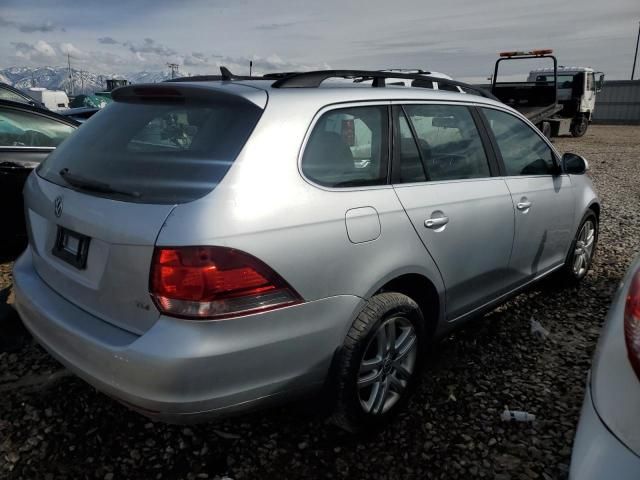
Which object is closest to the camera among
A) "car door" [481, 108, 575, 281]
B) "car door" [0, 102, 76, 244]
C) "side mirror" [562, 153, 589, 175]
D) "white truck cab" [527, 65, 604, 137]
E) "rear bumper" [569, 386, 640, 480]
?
"rear bumper" [569, 386, 640, 480]

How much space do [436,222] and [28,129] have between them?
372cm

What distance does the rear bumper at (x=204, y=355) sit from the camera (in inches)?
67.3

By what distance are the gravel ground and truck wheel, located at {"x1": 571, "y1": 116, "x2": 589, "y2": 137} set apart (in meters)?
18.4

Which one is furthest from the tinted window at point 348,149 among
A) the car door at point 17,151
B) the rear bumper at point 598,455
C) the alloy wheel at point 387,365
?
the car door at point 17,151

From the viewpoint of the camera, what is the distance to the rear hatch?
5.86 feet

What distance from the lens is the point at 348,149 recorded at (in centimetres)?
222

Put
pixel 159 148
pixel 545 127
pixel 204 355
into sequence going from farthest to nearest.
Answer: pixel 545 127
pixel 159 148
pixel 204 355

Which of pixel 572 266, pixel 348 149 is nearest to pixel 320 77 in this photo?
pixel 348 149

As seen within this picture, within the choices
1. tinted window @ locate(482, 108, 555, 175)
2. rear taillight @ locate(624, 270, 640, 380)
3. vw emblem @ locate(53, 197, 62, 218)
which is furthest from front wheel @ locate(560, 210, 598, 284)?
vw emblem @ locate(53, 197, 62, 218)

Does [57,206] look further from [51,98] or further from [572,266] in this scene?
[51,98]

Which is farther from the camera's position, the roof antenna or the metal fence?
the metal fence

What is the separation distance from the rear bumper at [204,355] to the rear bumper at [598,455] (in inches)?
36.6

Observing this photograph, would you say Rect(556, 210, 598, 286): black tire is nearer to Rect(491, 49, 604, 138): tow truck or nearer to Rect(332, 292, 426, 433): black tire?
Rect(332, 292, 426, 433): black tire

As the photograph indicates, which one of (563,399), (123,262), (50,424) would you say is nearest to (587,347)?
(563,399)
